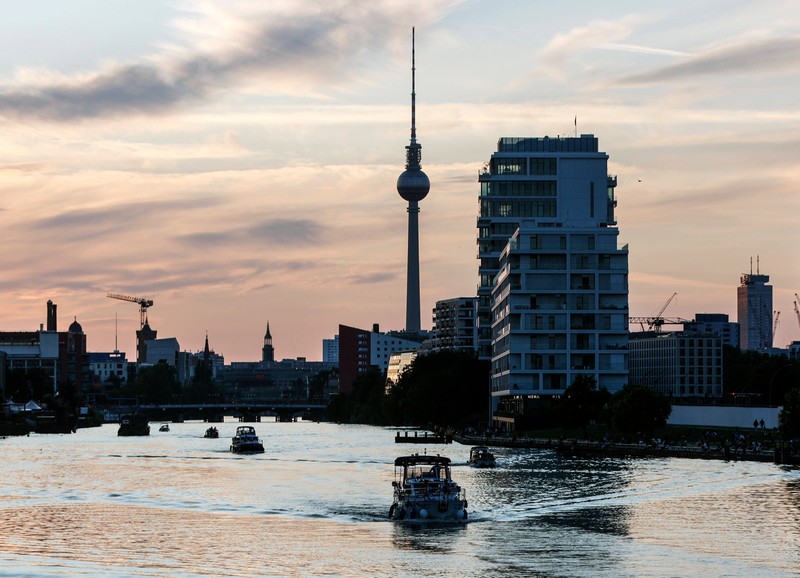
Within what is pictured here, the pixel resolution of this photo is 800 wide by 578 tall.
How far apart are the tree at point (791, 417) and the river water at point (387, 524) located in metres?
5.41

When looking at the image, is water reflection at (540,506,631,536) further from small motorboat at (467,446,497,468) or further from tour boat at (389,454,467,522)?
small motorboat at (467,446,497,468)

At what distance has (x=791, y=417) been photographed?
167 metres

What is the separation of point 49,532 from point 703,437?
116 meters

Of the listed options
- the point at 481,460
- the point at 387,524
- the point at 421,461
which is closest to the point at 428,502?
the point at 387,524

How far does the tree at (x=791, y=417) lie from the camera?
166850 mm

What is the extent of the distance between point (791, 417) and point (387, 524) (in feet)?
256

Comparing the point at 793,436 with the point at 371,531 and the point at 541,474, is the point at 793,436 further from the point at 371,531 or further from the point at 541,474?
the point at 371,531

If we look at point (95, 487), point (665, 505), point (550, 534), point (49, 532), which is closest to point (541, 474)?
point (665, 505)

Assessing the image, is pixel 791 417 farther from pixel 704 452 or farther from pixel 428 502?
pixel 428 502

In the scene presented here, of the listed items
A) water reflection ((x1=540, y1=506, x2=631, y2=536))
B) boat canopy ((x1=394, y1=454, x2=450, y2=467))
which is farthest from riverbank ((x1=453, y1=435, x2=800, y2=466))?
boat canopy ((x1=394, y1=454, x2=450, y2=467))

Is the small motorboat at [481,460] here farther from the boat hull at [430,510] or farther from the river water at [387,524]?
the boat hull at [430,510]

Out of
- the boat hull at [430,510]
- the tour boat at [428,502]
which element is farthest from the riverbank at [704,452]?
the boat hull at [430,510]

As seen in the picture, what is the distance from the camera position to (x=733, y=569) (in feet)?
267

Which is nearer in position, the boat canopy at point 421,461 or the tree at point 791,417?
the boat canopy at point 421,461
